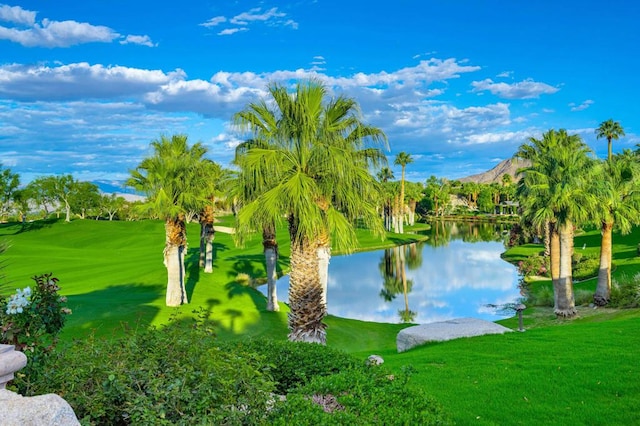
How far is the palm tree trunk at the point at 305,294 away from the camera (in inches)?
637

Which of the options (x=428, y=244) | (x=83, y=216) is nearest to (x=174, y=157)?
(x=428, y=244)

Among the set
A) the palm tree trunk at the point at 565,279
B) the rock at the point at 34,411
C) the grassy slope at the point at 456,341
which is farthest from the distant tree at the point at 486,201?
the rock at the point at 34,411

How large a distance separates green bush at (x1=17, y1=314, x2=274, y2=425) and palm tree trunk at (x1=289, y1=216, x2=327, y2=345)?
8593 millimetres

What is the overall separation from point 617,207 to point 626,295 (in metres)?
5.42

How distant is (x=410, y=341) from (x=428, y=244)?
207ft

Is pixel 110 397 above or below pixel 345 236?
below

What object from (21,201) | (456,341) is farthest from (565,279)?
(21,201)

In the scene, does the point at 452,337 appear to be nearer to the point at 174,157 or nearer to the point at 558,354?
the point at 558,354

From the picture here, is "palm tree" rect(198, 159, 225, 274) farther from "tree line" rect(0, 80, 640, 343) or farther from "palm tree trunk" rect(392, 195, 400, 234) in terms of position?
"palm tree trunk" rect(392, 195, 400, 234)

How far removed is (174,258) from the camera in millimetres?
26797

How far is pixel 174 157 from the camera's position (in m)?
26.9

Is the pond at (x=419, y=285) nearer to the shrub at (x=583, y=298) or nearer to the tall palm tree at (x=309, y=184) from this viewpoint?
the shrub at (x=583, y=298)

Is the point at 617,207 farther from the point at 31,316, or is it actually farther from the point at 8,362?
the point at 8,362

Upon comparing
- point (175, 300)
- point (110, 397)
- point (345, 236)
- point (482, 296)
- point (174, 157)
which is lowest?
point (482, 296)
